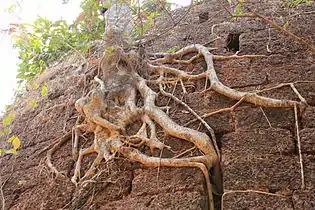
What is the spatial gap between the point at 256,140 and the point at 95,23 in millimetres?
2417

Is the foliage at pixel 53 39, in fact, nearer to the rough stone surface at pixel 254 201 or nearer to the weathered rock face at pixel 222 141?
the weathered rock face at pixel 222 141

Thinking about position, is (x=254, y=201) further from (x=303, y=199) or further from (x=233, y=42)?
(x=233, y=42)

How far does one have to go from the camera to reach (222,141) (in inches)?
98.2

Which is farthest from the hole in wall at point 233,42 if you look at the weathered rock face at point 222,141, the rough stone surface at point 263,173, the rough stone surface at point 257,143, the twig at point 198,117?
the rough stone surface at point 263,173

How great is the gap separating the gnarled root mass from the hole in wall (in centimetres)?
24

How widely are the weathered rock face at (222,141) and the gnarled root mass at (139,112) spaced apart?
0.06 m

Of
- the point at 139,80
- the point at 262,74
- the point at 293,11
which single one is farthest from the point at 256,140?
the point at 293,11

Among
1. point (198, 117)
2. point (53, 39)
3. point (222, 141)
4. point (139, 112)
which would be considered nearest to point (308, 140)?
point (222, 141)

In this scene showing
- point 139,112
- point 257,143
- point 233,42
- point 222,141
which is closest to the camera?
point 257,143

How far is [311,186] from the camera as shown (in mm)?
2088

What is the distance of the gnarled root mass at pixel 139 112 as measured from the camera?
2.46m

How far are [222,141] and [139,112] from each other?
65 cm

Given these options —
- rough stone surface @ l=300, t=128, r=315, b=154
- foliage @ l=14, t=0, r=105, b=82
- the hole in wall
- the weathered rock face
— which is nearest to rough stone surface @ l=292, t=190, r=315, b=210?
the weathered rock face

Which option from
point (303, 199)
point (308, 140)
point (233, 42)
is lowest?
point (303, 199)
